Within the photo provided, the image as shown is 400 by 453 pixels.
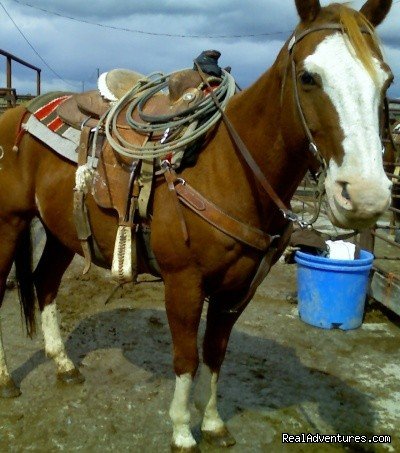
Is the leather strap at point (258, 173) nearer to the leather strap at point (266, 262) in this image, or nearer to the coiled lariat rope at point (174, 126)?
the coiled lariat rope at point (174, 126)

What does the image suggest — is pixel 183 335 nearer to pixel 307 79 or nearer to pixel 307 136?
pixel 307 136

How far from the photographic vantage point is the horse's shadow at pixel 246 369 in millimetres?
2834

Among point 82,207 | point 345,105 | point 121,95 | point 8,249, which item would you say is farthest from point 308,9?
point 8,249

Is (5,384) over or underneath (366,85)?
underneath

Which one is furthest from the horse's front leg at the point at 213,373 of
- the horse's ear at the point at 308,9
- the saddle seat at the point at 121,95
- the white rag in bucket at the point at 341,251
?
the white rag in bucket at the point at 341,251

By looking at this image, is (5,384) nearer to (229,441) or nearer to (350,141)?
(229,441)

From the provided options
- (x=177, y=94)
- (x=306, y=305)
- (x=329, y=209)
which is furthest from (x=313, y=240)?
(x=329, y=209)

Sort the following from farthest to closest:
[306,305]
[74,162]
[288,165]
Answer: [306,305] → [74,162] → [288,165]

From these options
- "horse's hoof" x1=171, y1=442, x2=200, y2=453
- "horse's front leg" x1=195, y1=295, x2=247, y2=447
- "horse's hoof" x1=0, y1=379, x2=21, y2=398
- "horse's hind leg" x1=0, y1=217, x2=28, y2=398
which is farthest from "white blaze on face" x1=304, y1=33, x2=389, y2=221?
"horse's hoof" x1=0, y1=379, x2=21, y2=398

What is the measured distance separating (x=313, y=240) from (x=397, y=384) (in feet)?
4.44

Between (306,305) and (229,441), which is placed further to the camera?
(306,305)

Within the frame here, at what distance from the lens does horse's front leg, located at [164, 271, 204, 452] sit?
6.88ft

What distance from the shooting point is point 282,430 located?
103 inches

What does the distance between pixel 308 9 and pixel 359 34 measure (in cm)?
25
